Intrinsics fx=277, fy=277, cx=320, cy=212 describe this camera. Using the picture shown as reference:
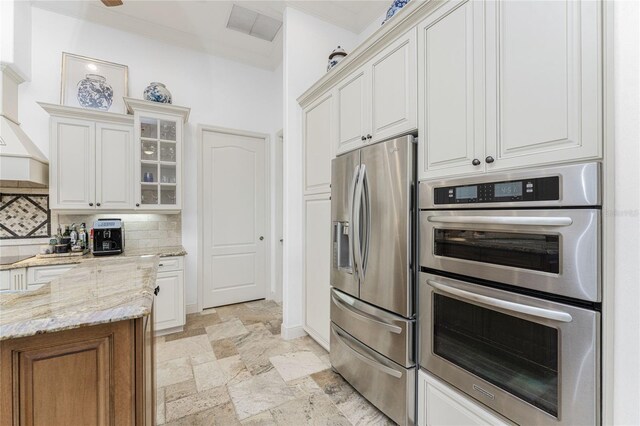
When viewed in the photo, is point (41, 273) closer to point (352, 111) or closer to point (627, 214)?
point (352, 111)

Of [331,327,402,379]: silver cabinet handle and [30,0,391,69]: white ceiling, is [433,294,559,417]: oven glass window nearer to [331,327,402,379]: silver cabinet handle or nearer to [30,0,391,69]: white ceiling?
[331,327,402,379]: silver cabinet handle

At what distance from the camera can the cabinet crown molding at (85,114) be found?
2705mm

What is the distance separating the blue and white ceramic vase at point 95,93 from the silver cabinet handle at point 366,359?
11.2 ft

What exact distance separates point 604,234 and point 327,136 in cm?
→ 192

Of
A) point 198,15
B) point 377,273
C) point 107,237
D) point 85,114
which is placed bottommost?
point 377,273

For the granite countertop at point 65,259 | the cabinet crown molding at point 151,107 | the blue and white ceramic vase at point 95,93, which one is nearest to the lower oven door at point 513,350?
the granite countertop at point 65,259

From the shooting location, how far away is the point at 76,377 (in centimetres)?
91

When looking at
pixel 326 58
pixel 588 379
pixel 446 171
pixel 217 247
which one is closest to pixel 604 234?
pixel 588 379

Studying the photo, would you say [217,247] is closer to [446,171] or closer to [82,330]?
[82,330]

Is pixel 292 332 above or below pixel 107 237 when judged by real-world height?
below

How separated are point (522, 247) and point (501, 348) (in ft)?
1.52

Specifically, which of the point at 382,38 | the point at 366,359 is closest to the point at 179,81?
the point at 382,38

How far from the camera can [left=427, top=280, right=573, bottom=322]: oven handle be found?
1025 millimetres

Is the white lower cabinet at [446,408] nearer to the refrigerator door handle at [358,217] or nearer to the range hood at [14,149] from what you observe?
the refrigerator door handle at [358,217]
